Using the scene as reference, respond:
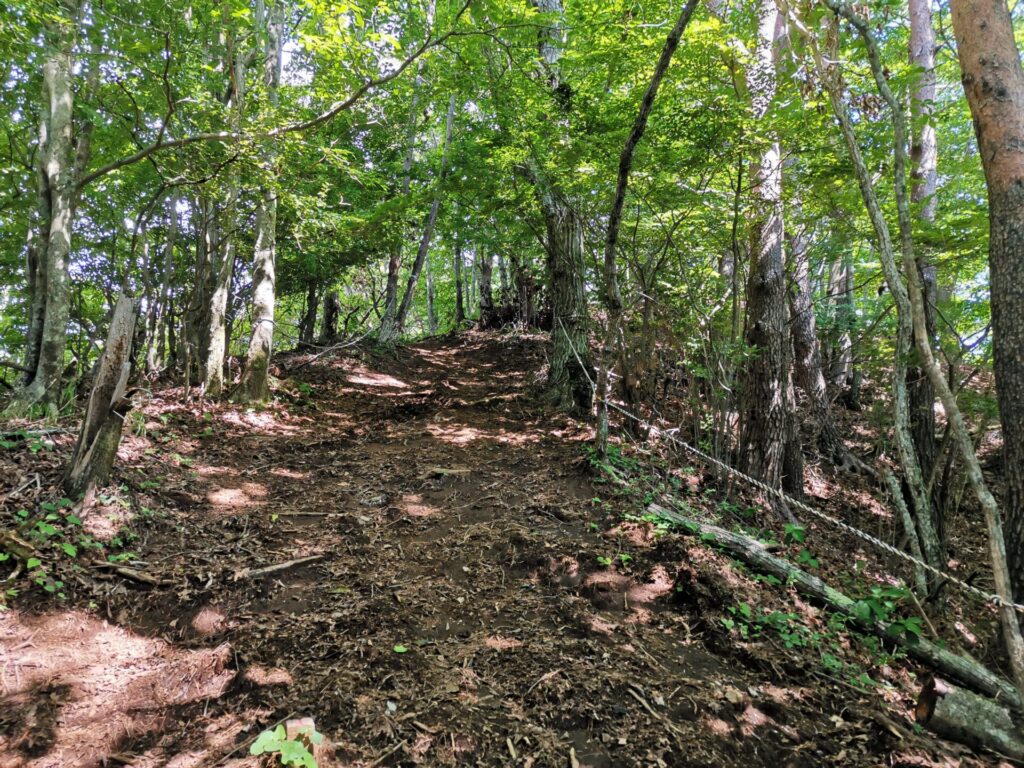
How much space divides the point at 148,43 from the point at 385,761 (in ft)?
19.0

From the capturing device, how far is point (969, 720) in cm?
243

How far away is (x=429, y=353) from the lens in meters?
13.5

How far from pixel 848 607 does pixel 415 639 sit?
2934mm

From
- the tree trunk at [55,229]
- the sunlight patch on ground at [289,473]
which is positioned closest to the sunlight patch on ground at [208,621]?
the sunlight patch on ground at [289,473]

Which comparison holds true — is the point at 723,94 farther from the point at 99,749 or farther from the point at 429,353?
the point at 429,353

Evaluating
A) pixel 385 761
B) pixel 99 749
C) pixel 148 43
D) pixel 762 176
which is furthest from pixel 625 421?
pixel 148 43

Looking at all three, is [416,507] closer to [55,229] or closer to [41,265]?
[55,229]

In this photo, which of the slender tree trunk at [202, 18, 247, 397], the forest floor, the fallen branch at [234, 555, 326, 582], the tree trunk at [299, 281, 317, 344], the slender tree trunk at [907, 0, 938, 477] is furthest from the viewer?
the tree trunk at [299, 281, 317, 344]

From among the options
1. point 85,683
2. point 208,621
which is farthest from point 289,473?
point 85,683

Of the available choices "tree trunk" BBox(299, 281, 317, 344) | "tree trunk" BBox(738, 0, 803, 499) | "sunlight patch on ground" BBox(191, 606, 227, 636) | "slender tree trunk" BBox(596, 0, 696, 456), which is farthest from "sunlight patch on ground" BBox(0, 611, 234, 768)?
"tree trunk" BBox(299, 281, 317, 344)

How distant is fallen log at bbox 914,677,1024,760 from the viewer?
2371 millimetres

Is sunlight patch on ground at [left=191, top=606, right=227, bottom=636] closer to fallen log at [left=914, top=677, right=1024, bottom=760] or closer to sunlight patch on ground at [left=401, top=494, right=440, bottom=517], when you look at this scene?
sunlight patch on ground at [left=401, top=494, right=440, bottom=517]

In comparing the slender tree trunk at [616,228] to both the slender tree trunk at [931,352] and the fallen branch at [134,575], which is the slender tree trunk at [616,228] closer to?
the slender tree trunk at [931,352]

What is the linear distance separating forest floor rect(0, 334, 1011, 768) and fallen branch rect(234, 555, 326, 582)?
1 cm
